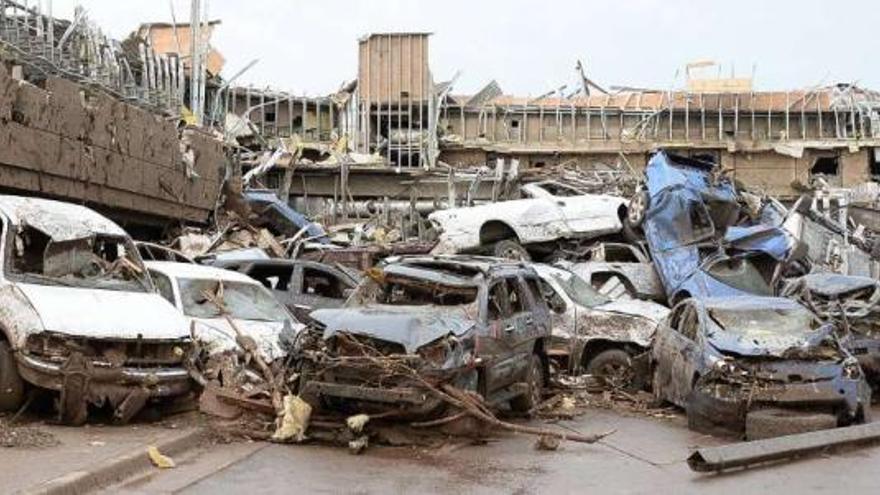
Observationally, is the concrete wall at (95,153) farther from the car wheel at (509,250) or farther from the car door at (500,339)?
the car door at (500,339)

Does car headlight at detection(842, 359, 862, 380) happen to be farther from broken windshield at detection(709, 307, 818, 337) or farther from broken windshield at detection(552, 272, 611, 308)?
broken windshield at detection(552, 272, 611, 308)

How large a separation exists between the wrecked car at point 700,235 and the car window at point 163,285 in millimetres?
9862

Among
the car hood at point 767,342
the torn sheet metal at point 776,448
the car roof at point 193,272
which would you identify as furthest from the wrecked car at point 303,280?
the torn sheet metal at point 776,448

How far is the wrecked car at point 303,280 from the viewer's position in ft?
47.5

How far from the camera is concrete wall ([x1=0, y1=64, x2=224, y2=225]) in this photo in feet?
47.6

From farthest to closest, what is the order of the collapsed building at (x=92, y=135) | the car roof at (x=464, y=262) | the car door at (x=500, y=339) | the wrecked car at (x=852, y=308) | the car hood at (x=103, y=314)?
the collapsed building at (x=92, y=135) → the wrecked car at (x=852, y=308) → the car roof at (x=464, y=262) → the car door at (x=500, y=339) → the car hood at (x=103, y=314)

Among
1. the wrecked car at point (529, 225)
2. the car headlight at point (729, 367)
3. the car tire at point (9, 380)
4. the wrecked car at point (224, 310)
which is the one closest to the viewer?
the car tire at point (9, 380)

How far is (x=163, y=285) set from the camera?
38.4 ft

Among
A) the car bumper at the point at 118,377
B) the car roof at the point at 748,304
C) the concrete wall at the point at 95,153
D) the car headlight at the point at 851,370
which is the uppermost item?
the concrete wall at the point at 95,153

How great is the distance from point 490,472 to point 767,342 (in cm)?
404

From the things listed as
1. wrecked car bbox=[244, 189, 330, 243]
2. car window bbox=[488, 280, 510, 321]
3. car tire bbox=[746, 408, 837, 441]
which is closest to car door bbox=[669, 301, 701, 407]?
car tire bbox=[746, 408, 837, 441]

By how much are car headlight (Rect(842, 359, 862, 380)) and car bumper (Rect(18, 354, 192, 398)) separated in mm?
6715

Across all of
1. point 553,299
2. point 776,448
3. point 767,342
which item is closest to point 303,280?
point 553,299

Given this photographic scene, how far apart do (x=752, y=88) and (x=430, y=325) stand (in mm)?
32668
